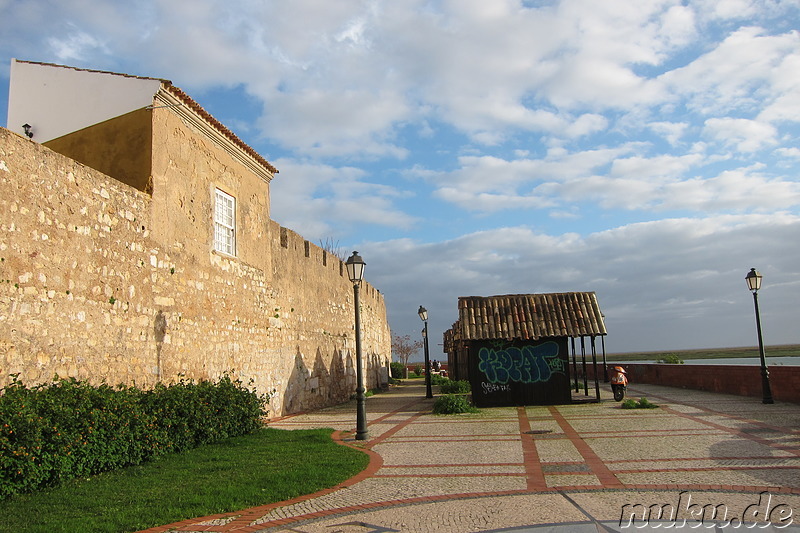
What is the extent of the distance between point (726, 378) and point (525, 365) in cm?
781

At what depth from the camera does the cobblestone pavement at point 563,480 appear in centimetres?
561

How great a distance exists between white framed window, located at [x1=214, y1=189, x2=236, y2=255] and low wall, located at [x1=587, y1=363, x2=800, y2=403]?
583 inches

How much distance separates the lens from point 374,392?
27.2m

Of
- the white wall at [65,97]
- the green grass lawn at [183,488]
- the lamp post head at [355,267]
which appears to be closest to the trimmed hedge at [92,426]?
the green grass lawn at [183,488]

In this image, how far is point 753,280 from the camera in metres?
16.7

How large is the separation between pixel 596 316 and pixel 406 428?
292 inches

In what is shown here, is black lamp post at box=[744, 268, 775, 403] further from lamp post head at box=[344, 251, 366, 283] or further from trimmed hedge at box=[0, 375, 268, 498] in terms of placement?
trimmed hedge at box=[0, 375, 268, 498]

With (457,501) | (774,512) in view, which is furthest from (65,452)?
(774,512)

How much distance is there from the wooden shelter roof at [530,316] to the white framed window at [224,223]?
7283 mm

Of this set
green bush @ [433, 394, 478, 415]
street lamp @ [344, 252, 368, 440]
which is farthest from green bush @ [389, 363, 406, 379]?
street lamp @ [344, 252, 368, 440]

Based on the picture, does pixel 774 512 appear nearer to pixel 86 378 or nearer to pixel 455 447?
pixel 455 447

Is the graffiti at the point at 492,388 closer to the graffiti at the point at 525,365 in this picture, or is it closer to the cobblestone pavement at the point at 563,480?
the graffiti at the point at 525,365

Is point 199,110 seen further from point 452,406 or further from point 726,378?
point 726,378

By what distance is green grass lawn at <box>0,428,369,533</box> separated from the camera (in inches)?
231
